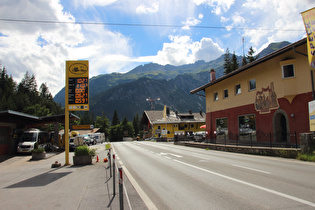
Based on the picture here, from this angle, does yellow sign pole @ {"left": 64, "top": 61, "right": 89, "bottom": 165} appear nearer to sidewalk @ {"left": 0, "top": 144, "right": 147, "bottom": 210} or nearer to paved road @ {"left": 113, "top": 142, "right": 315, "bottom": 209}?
sidewalk @ {"left": 0, "top": 144, "right": 147, "bottom": 210}

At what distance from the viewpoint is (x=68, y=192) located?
7.21m

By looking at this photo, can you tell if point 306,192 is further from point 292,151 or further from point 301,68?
point 301,68

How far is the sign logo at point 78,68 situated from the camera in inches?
575

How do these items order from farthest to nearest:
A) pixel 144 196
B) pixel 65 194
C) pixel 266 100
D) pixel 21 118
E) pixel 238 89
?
pixel 238 89
pixel 21 118
pixel 266 100
pixel 65 194
pixel 144 196

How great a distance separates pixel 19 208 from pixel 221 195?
5.07 metres

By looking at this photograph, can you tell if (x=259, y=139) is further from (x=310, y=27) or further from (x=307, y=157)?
(x=310, y=27)

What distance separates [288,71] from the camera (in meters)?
17.7

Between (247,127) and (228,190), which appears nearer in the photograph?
(228,190)

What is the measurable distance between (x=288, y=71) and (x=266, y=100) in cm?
320

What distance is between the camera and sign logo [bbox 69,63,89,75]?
14617 millimetres

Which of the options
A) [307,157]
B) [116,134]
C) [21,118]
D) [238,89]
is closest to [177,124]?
[116,134]

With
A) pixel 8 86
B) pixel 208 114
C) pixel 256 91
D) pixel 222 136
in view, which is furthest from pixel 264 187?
pixel 8 86

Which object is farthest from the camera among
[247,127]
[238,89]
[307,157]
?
[238,89]

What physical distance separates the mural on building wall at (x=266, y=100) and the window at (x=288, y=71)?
1.52m
